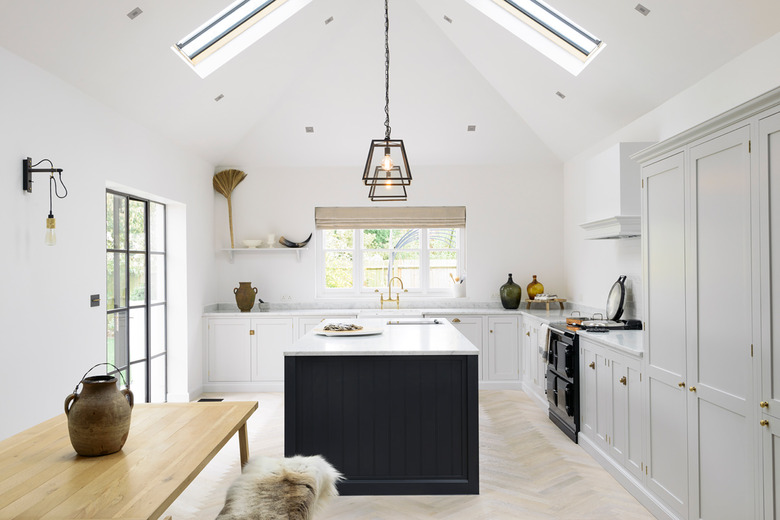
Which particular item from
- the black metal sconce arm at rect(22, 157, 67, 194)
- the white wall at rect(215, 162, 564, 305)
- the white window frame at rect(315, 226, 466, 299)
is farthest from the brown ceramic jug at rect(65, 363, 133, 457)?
the white window frame at rect(315, 226, 466, 299)

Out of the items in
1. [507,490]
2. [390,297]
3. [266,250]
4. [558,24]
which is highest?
[558,24]

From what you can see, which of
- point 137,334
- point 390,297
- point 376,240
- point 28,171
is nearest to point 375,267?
point 376,240

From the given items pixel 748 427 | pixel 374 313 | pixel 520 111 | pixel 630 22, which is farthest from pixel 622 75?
pixel 374 313

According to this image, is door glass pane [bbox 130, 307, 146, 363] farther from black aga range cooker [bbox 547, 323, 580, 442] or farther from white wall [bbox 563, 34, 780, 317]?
white wall [bbox 563, 34, 780, 317]

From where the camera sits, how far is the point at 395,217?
6.74 metres

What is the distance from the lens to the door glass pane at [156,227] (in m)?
5.32

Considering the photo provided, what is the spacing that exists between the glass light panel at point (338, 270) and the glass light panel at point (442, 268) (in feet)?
3.36

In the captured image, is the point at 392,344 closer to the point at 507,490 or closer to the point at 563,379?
the point at 507,490

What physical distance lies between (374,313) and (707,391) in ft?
13.5

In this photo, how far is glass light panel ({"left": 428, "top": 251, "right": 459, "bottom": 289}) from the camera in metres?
6.96

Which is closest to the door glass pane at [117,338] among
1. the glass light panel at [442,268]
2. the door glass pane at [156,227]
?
the door glass pane at [156,227]

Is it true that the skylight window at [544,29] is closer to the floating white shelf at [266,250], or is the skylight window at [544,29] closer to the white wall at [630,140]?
the white wall at [630,140]

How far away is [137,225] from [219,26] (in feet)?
6.37

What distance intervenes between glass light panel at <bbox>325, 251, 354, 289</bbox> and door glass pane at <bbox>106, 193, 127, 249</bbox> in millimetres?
2687
